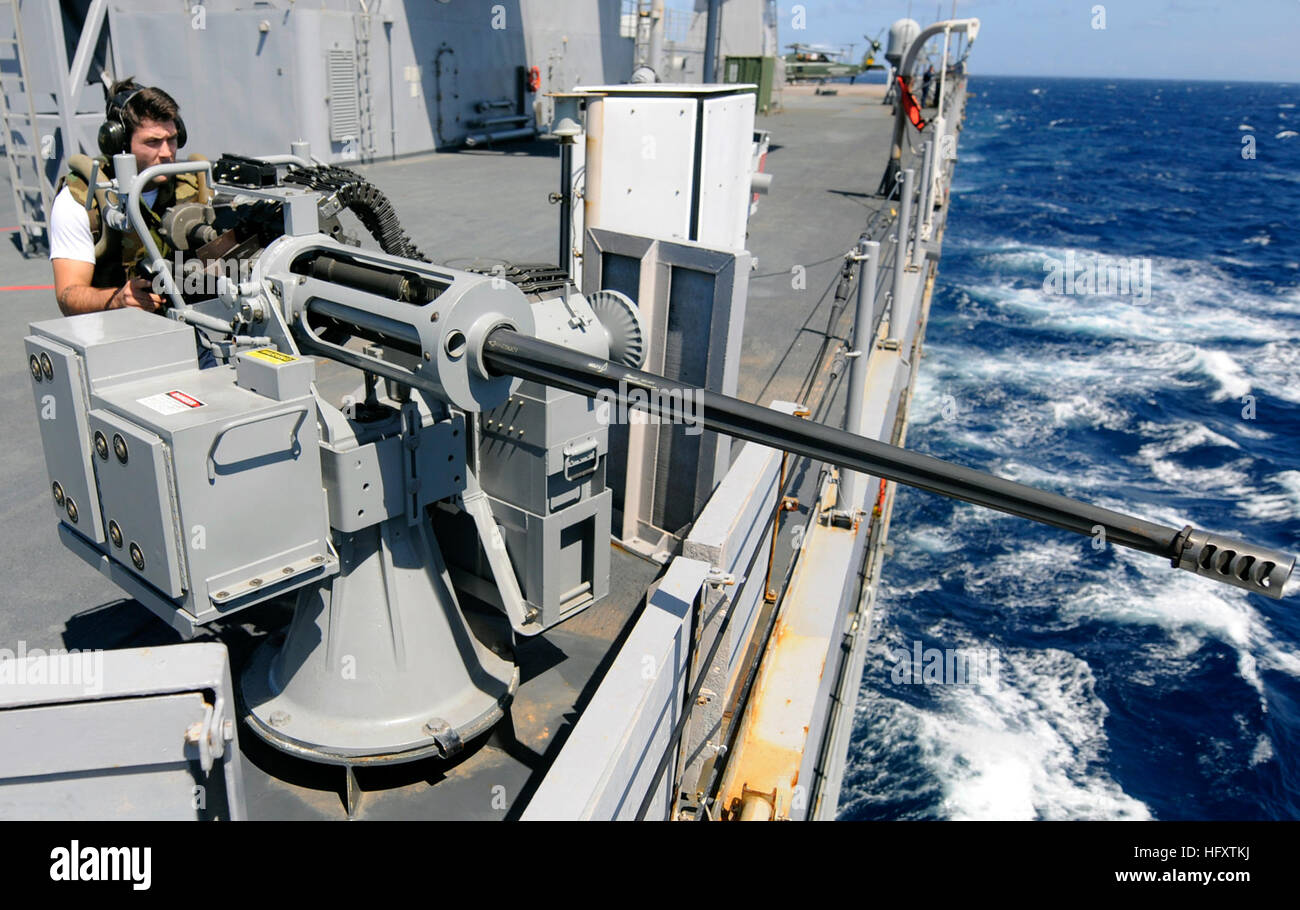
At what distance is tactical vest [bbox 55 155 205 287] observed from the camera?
135 inches

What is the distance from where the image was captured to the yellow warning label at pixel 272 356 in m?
2.41

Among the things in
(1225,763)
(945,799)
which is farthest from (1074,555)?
(945,799)

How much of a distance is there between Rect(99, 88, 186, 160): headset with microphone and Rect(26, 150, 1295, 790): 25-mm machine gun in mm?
578

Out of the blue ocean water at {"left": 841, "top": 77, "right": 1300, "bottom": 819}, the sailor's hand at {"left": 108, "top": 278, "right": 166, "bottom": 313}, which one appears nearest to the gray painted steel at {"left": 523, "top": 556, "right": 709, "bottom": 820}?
the sailor's hand at {"left": 108, "top": 278, "right": 166, "bottom": 313}

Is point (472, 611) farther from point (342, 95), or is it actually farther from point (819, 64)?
point (819, 64)

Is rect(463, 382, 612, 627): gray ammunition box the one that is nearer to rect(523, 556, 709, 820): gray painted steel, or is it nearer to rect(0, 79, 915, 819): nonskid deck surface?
rect(0, 79, 915, 819): nonskid deck surface

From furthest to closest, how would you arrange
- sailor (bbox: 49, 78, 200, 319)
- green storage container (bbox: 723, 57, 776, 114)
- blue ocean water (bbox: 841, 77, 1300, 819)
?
green storage container (bbox: 723, 57, 776, 114) → blue ocean water (bbox: 841, 77, 1300, 819) → sailor (bbox: 49, 78, 200, 319)

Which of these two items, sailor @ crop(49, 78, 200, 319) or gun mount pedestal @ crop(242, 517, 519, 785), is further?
sailor @ crop(49, 78, 200, 319)
